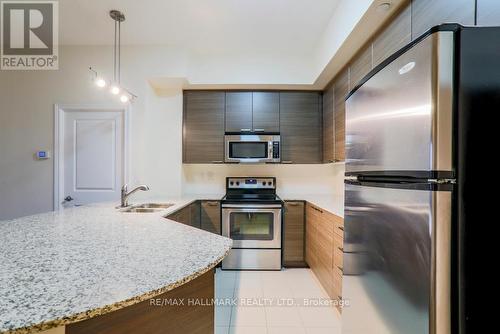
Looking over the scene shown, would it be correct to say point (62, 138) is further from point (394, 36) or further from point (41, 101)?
point (394, 36)

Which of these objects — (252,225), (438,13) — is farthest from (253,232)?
(438,13)

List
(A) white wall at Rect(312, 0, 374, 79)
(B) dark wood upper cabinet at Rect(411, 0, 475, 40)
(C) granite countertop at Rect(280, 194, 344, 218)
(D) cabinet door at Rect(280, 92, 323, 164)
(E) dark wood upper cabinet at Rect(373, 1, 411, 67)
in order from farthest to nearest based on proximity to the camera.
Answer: (D) cabinet door at Rect(280, 92, 323, 164) < (C) granite countertop at Rect(280, 194, 344, 218) < (A) white wall at Rect(312, 0, 374, 79) < (E) dark wood upper cabinet at Rect(373, 1, 411, 67) < (B) dark wood upper cabinet at Rect(411, 0, 475, 40)

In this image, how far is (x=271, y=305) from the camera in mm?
2125

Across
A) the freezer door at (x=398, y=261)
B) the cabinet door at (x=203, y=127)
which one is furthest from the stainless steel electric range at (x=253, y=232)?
the freezer door at (x=398, y=261)

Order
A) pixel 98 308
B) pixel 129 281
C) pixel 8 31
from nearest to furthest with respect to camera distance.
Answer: pixel 98 308 → pixel 129 281 → pixel 8 31

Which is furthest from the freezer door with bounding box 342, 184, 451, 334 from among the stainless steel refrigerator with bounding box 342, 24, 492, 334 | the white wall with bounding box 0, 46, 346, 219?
the white wall with bounding box 0, 46, 346, 219

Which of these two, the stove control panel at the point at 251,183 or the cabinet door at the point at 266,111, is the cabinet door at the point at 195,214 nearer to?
the stove control panel at the point at 251,183

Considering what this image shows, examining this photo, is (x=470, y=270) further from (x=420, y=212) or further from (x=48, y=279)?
(x=48, y=279)

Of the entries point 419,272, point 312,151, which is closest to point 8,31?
point 312,151

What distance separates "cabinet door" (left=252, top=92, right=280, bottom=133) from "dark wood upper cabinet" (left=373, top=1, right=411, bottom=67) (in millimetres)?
1466

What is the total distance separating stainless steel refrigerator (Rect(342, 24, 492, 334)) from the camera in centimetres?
74

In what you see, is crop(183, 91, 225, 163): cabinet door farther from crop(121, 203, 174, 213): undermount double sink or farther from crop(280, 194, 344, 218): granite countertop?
crop(280, 194, 344, 218): granite countertop

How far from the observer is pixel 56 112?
2.74 meters

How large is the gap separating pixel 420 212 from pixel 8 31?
3.63 meters
